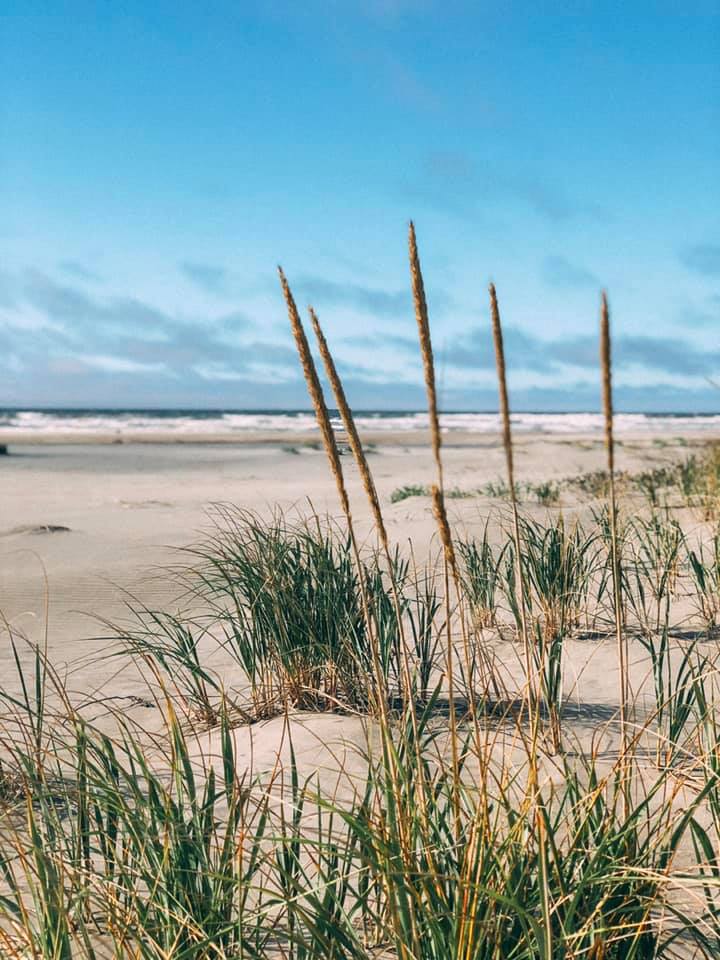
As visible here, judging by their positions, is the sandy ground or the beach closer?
the sandy ground

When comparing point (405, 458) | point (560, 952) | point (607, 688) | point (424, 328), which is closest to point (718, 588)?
point (607, 688)

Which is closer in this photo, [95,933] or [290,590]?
[95,933]

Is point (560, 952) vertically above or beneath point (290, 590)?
beneath

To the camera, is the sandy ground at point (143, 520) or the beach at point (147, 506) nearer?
the sandy ground at point (143, 520)

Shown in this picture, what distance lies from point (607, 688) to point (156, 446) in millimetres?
25612

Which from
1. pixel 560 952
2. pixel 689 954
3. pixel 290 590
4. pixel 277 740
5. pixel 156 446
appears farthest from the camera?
pixel 156 446

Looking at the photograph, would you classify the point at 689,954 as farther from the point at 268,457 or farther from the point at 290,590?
the point at 268,457

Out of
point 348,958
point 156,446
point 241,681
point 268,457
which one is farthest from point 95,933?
point 156,446

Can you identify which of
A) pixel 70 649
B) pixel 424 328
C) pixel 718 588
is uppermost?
pixel 424 328

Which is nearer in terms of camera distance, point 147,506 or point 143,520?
point 143,520

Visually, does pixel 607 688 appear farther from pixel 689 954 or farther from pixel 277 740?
pixel 689 954

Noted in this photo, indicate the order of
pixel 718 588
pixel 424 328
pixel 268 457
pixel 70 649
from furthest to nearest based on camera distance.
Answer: pixel 268 457
pixel 70 649
pixel 718 588
pixel 424 328

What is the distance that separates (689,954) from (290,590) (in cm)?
186

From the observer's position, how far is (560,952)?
1.55 meters
